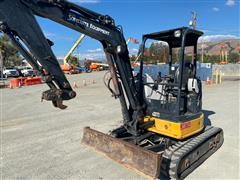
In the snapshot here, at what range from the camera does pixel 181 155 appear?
491cm

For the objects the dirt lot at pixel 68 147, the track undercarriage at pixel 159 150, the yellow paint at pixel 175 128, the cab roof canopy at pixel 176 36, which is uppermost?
the cab roof canopy at pixel 176 36

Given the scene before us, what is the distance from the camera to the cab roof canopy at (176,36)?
5.55 metres

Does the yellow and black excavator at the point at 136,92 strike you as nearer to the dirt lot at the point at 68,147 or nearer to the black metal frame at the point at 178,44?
the black metal frame at the point at 178,44

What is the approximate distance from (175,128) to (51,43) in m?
2.84

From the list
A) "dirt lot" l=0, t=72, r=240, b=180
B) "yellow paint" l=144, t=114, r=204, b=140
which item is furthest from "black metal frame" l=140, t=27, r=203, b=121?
"dirt lot" l=0, t=72, r=240, b=180

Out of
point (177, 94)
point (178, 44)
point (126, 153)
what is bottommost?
point (126, 153)

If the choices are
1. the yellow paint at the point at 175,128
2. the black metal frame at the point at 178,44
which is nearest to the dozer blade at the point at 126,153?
the yellow paint at the point at 175,128

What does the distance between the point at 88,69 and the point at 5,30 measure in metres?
54.0

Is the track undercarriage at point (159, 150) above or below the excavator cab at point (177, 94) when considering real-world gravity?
below

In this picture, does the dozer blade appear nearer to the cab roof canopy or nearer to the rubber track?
the rubber track

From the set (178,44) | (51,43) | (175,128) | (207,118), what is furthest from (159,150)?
(207,118)

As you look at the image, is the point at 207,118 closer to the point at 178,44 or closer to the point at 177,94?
the point at 178,44

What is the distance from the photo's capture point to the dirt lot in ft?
17.1

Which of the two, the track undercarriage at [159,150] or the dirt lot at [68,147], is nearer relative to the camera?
the track undercarriage at [159,150]
